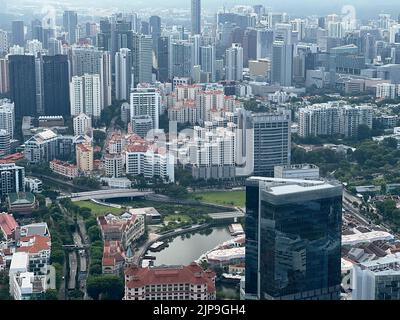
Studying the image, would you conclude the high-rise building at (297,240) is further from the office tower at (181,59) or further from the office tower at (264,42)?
the office tower at (264,42)

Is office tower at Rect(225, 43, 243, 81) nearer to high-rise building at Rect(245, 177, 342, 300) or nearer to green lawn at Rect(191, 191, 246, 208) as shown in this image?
green lawn at Rect(191, 191, 246, 208)

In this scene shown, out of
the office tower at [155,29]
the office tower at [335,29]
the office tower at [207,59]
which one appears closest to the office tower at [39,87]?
the office tower at [155,29]

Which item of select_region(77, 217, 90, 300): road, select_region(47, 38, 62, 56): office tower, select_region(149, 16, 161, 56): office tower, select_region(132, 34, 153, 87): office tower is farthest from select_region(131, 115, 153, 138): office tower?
select_region(47, 38, 62, 56): office tower

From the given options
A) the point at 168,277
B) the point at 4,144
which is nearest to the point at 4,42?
the point at 4,144

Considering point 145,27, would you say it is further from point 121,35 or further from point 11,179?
point 11,179

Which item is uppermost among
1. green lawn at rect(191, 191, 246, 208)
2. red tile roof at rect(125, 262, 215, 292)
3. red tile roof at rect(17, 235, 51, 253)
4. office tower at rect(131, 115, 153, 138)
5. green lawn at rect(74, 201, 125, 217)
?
office tower at rect(131, 115, 153, 138)

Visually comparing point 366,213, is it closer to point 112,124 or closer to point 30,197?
point 30,197
